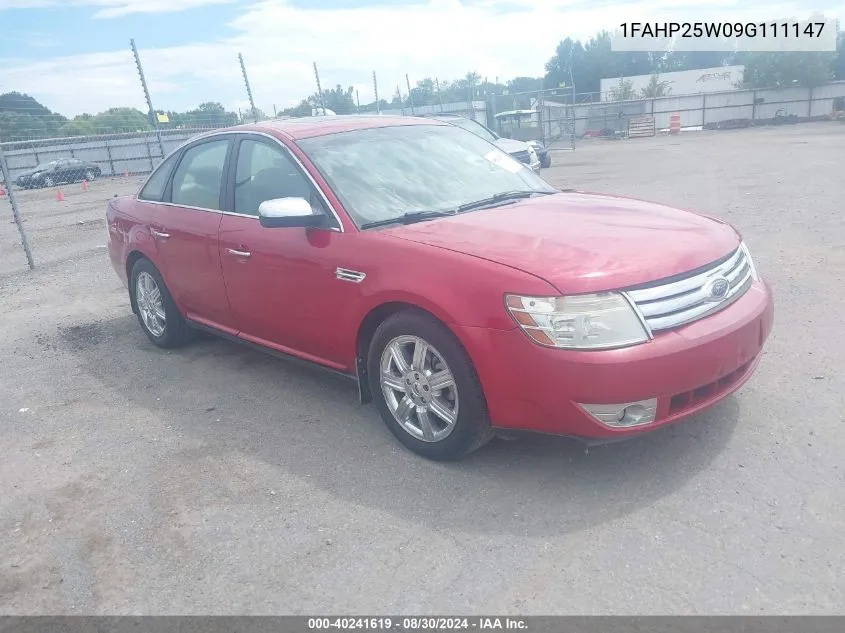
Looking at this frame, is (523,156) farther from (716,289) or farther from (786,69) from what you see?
(786,69)

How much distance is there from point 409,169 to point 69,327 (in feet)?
13.9

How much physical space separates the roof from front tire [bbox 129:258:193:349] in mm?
1516

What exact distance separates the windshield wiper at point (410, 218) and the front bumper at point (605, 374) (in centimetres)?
92

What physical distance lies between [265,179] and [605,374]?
2.58m

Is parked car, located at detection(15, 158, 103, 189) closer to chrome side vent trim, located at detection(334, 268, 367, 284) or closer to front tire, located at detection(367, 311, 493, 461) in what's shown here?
chrome side vent trim, located at detection(334, 268, 367, 284)

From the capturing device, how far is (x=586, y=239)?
332 centimetres

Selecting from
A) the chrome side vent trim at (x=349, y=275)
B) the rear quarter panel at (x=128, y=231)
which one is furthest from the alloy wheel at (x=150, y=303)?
the chrome side vent trim at (x=349, y=275)

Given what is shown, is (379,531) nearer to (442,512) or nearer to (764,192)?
(442,512)

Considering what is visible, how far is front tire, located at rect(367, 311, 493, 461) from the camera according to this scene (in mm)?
3242

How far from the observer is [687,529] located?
2.83 meters

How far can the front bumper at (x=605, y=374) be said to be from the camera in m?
2.90

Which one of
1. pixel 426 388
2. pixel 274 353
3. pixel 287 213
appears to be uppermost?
pixel 287 213

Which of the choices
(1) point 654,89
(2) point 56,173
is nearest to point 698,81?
(1) point 654,89
